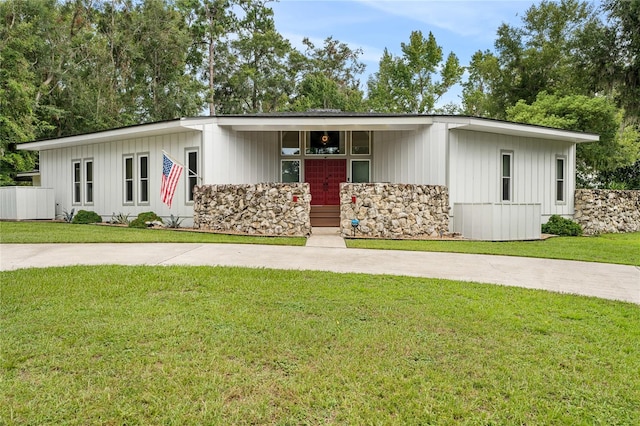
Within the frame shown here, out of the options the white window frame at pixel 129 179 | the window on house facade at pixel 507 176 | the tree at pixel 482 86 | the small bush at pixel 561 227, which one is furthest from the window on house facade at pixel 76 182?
the tree at pixel 482 86

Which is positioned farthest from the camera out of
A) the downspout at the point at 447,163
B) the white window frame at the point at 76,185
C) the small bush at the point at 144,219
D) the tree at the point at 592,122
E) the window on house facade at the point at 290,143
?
the tree at the point at 592,122

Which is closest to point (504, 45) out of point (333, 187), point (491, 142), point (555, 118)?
point (555, 118)

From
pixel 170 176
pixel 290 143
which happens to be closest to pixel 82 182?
pixel 170 176

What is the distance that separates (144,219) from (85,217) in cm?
301

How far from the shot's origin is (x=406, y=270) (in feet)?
19.5

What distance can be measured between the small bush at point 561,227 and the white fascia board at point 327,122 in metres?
5.37

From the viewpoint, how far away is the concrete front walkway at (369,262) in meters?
5.38

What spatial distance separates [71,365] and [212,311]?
1255 mm

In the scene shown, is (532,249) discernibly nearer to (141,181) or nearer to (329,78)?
(141,181)

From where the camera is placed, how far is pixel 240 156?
504 inches

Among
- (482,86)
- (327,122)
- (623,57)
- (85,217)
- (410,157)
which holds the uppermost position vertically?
(482,86)

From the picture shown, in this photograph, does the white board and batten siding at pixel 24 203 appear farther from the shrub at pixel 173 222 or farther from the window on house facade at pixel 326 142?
the window on house facade at pixel 326 142

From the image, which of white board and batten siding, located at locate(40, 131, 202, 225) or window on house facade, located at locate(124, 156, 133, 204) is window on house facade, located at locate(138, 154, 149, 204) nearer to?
white board and batten siding, located at locate(40, 131, 202, 225)

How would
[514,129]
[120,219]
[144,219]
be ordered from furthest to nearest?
[120,219], [144,219], [514,129]
